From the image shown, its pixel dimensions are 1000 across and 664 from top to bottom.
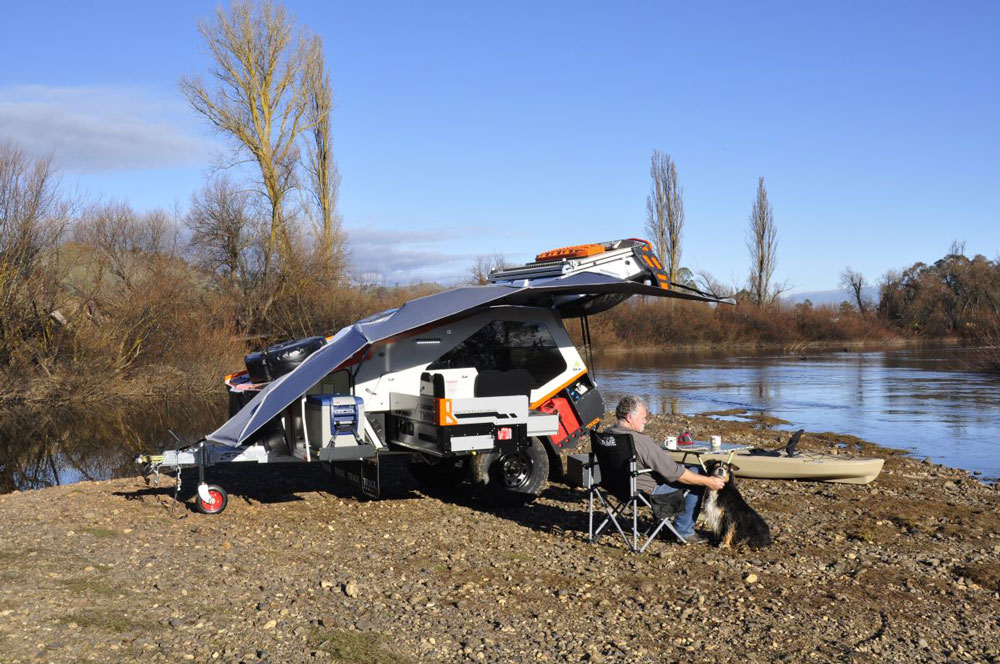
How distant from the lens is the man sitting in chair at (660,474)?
6961mm

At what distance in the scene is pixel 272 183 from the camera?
1361 inches

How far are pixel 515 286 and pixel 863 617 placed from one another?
14.8ft

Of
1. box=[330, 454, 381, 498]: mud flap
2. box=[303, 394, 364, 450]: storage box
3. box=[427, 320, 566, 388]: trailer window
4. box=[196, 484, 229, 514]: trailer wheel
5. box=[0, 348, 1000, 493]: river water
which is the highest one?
box=[427, 320, 566, 388]: trailer window

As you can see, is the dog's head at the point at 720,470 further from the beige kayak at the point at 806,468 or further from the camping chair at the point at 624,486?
the beige kayak at the point at 806,468

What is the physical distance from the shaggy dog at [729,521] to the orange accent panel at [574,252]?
2898mm

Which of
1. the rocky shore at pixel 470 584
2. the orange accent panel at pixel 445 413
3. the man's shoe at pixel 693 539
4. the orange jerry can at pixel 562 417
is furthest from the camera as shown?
the orange jerry can at pixel 562 417

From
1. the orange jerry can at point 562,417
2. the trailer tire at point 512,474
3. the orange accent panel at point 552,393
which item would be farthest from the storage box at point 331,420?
the orange jerry can at point 562,417

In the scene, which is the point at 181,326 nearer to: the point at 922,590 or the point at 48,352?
the point at 48,352

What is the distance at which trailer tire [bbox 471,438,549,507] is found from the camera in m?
8.55

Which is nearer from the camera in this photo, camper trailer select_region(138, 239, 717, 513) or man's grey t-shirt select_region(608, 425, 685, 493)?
man's grey t-shirt select_region(608, 425, 685, 493)

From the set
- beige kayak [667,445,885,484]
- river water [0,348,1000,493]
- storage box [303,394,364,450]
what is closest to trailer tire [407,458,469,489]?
storage box [303,394,364,450]

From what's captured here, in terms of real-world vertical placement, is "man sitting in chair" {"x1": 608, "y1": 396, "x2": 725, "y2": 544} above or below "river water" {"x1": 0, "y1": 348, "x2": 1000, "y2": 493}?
above

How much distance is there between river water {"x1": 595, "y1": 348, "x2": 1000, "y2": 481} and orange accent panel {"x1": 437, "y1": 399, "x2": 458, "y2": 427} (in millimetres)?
8390

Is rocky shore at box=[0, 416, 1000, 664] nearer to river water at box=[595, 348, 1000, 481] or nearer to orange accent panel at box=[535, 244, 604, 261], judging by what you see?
orange accent panel at box=[535, 244, 604, 261]
